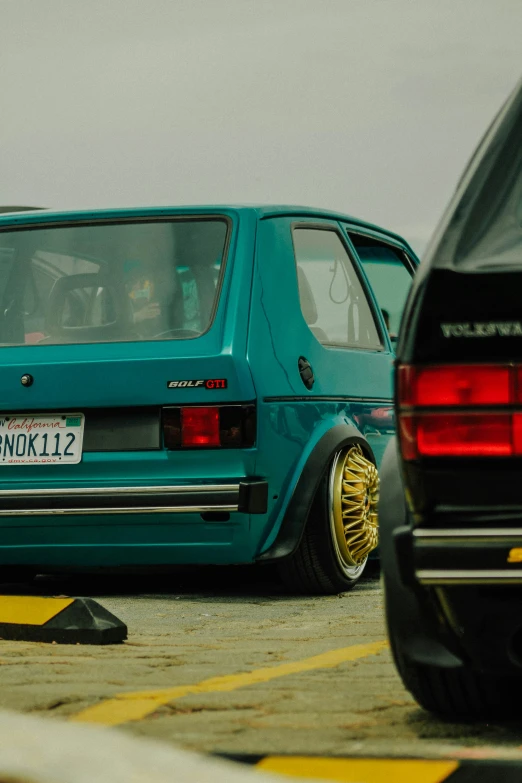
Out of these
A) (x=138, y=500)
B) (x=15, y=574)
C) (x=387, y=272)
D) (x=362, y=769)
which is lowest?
(x=15, y=574)

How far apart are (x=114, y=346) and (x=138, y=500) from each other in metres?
0.65

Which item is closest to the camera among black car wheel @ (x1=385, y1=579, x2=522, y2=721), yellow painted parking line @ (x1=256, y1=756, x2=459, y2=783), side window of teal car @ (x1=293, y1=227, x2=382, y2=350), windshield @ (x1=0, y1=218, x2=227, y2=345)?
yellow painted parking line @ (x1=256, y1=756, x2=459, y2=783)

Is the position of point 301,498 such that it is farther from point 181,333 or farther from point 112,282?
point 112,282

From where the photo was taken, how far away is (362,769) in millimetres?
3250

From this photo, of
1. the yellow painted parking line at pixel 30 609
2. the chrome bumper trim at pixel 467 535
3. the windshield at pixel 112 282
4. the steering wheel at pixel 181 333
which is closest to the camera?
the chrome bumper trim at pixel 467 535

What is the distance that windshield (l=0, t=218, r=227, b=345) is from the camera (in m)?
6.70

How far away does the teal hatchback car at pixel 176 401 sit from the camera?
645 cm

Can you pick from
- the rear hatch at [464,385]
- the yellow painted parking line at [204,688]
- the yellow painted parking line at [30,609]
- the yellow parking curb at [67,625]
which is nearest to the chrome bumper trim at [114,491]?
the yellow painted parking line at [30,609]

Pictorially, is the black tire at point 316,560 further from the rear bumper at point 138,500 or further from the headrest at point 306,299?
the headrest at point 306,299

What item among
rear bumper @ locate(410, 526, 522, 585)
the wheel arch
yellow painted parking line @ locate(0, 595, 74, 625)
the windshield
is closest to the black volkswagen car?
rear bumper @ locate(410, 526, 522, 585)

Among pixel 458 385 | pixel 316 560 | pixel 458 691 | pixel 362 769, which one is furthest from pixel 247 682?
pixel 316 560

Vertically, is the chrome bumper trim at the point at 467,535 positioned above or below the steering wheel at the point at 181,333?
below

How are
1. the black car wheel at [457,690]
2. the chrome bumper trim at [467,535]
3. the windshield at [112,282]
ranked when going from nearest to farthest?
the chrome bumper trim at [467,535] < the black car wheel at [457,690] < the windshield at [112,282]

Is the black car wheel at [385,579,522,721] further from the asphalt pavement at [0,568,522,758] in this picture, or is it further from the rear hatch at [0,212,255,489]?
the rear hatch at [0,212,255,489]
